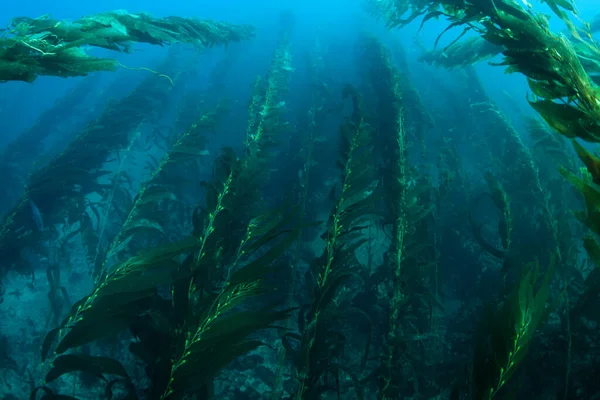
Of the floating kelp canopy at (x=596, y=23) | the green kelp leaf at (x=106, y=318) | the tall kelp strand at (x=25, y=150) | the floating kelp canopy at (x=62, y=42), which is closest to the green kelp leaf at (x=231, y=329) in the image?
the green kelp leaf at (x=106, y=318)

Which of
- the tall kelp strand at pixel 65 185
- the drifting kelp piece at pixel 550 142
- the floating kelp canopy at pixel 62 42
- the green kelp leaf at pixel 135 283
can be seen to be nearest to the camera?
the floating kelp canopy at pixel 62 42

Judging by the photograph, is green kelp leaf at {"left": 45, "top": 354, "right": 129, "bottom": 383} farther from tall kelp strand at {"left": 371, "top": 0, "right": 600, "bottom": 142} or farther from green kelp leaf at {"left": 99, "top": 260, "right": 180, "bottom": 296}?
tall kelp strand at {"left": 371, "top": 0, "right": 600, "bottom": 142}

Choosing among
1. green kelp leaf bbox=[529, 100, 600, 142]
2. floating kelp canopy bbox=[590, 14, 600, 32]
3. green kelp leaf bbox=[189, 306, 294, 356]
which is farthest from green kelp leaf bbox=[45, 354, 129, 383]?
floating kelp canopy bbox=[590, 14, 600, 32]

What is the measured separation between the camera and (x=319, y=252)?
3984 mm

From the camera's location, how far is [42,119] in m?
7.46

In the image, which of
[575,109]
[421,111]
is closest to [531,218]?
[421,111]

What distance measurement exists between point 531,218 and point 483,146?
2.10 metres

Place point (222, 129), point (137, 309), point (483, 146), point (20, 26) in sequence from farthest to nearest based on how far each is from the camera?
point (222, 129), point (483, 146), point (20, 26), point (137, 309)

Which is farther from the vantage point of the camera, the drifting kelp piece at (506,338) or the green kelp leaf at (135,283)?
the green kelp leaf at (135,283)

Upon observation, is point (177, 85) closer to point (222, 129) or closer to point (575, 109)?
point (222, 129)

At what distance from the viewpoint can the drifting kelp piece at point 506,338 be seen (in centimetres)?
115

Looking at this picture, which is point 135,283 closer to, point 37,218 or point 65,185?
point 37,218

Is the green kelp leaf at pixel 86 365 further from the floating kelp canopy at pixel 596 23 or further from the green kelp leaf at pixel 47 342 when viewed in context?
the floating kelp canopy at pixel 596 23

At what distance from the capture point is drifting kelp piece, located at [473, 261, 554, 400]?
1.15 meters
